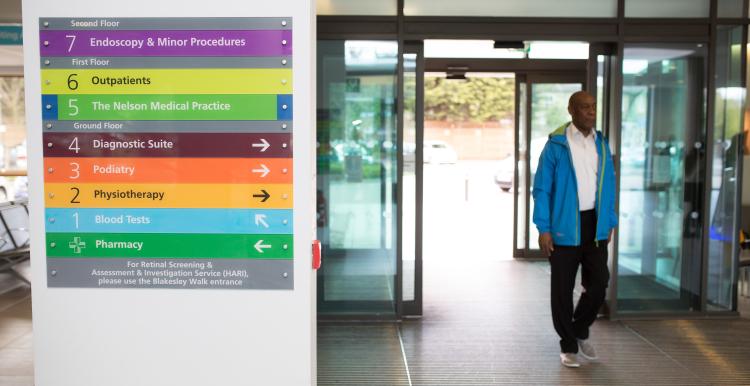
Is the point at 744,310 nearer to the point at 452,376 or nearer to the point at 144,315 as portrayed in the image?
the point at 452,376

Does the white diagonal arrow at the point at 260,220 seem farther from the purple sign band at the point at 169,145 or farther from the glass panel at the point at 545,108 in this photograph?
the glass panel at the point at 545,108

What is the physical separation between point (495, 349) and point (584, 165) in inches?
61.8

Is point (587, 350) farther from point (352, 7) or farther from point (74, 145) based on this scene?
point (74, 145)

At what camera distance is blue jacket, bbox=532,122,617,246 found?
16.2 feet

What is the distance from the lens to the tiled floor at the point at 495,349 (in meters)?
4.95

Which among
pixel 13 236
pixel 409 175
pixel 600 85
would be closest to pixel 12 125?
pixel 13 236

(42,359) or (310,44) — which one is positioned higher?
(310,44)

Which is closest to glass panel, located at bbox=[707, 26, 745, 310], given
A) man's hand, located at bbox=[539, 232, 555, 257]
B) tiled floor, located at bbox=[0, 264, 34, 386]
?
man's hand, located at bbox=[539, 232, 555, 257]

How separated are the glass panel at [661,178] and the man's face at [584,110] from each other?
5.52ft

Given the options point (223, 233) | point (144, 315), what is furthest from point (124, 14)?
point (144, 315)

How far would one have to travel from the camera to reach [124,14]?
2.47 m

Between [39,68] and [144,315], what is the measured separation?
0.90 metres

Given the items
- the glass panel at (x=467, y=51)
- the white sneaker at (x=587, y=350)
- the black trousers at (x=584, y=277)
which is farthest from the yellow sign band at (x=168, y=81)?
the glass panel at (x=467, y=51)

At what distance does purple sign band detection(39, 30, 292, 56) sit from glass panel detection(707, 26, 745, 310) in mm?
5243
